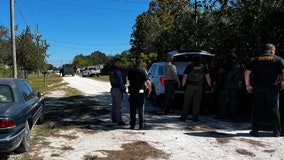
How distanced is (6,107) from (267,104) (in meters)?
5.02

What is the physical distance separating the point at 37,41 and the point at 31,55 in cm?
713

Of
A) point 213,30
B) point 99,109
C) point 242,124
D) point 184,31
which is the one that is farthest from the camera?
point 184,31

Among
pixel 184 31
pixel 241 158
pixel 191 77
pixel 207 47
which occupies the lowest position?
pixel 241 158

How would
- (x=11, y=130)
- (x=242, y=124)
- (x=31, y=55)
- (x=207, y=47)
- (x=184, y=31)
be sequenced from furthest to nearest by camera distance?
1. (x=31, y=55)
2. (x=184, y=31)
3. (x=207, y=47)
4. (x=242, y=124)
5. (x=11, y=130)

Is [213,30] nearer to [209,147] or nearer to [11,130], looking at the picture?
[209,147]

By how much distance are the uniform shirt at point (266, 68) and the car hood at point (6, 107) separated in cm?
470

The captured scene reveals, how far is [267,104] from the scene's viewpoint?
682 centimetres

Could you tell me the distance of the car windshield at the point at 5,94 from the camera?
5.79 m

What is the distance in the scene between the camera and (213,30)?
42.9 feet

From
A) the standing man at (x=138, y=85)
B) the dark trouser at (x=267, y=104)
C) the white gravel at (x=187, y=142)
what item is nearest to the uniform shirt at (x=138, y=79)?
the standing man at (x=138, y=85)

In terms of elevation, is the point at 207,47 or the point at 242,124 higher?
the point at 207,47

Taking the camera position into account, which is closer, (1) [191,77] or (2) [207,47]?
(1) [191,77]

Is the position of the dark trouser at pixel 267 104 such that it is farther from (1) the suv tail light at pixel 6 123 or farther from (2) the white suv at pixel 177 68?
(1) the suv tail light at pixel 6 123

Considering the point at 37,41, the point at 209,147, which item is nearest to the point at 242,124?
the point at 209,147
